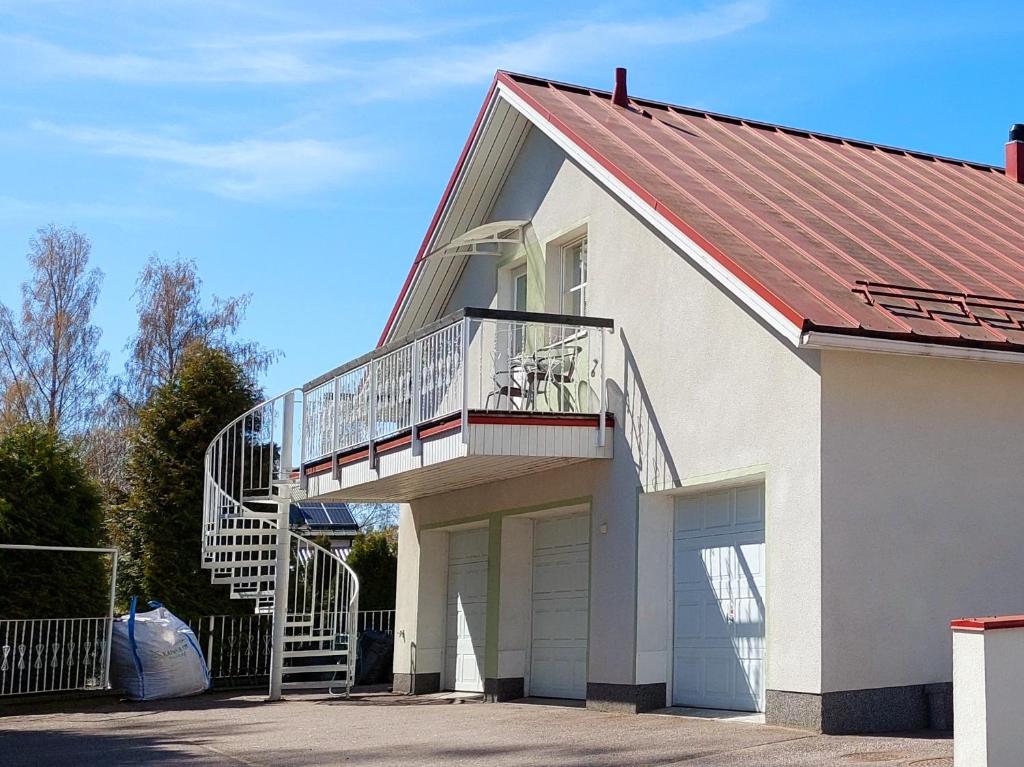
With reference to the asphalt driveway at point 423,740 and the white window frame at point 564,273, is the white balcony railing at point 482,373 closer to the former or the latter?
the white window frame at point 564,273

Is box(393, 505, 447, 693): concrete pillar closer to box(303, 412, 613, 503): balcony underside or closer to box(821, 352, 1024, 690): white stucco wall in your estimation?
box(303, 412, 613, 503): balcony underside

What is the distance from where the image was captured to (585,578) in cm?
1444

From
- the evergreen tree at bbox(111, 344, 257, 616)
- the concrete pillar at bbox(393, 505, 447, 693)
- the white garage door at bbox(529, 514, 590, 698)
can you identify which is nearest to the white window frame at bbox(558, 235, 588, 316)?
the white garage door at bbox(529, 514, 590, 698)

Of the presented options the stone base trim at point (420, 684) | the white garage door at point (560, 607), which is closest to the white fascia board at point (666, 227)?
the white garage door at point (560, 607)

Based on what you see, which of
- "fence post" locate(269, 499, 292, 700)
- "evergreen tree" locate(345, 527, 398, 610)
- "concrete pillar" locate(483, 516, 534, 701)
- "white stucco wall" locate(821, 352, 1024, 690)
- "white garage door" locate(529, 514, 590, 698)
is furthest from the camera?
"evergreen tree" locate(345, 527, 398, 610)

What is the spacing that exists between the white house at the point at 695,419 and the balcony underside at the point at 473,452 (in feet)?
0.11

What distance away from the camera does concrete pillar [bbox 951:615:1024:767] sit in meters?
7.69

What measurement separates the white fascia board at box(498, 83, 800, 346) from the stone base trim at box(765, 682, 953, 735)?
2885 mm

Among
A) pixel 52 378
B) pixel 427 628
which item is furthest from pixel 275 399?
pixel 52 378

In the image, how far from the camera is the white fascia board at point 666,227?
10609 mm

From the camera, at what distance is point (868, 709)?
33.9ft

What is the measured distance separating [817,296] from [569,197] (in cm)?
514

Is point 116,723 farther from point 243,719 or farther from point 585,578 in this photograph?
point 585,578

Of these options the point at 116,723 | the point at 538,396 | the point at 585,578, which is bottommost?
the point at 116,723
